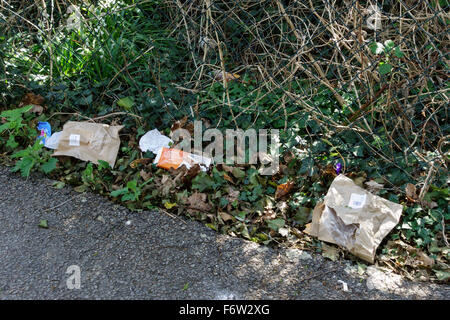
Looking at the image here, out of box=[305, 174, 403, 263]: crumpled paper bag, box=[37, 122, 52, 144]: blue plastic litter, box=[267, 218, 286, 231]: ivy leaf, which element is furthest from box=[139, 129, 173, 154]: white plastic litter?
box=[305, 174, 403, 263]: crumpled paper bag

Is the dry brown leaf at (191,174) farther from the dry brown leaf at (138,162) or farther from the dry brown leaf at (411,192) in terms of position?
the dry brown leaf at (411,192)

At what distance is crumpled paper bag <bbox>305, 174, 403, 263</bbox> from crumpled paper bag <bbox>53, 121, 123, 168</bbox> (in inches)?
52.6

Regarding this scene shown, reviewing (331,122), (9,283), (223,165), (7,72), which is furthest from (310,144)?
(7,72)

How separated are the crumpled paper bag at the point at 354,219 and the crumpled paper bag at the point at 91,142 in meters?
1.34

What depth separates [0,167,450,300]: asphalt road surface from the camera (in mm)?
2311

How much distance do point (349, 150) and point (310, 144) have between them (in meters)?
0.25

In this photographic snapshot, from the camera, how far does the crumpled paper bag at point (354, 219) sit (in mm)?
2566

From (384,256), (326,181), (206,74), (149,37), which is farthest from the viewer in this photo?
(149,37)

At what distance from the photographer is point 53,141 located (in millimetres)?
3303

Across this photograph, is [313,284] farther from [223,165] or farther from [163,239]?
[223,165]

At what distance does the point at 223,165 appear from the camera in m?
3.08

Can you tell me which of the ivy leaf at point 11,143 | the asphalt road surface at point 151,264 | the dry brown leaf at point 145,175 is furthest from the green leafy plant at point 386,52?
the ivy leaf at point 11,143

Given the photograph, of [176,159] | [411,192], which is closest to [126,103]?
[176,159]

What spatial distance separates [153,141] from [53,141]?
26.6 inches
